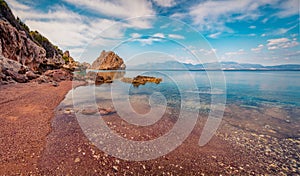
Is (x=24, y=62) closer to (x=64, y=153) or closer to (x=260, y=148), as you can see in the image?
(x=64, y=153)

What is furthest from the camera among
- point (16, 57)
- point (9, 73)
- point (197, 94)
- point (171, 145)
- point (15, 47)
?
point (16, 57)

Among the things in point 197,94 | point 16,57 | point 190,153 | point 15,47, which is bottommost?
point 190,153

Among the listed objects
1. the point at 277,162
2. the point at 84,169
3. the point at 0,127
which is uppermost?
the point at 0,127

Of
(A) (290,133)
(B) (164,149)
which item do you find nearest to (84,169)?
(B) (164,149)

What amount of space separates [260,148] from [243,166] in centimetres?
210

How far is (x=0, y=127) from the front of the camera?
696 cm

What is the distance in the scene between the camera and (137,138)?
7.14 m

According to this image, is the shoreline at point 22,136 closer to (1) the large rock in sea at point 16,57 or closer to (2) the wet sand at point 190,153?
(2) the wet sand at point 190,153

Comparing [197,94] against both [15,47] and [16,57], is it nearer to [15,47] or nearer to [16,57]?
[15,47]

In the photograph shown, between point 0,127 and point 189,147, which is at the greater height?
point 0,127

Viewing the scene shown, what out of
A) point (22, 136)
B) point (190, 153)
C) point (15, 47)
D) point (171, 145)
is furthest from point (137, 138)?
point (15, 47)

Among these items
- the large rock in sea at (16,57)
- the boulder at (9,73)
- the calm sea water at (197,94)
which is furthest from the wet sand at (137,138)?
the large rock in sea at (16,57)

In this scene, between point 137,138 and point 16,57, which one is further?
point 16,57

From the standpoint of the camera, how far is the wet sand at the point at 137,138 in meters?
4.91
